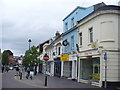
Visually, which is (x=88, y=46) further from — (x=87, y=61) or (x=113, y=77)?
(x=113, y=77)

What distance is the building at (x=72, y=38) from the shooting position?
90.3ft

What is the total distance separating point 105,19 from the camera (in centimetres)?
1975

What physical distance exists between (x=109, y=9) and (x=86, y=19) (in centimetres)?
404

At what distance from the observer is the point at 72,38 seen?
29.5m

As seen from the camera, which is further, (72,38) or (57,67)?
(57,67)

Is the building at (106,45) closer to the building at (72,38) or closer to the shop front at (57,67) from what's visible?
the building at (72,38)

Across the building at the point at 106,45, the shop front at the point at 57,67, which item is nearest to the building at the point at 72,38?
the shop front at the point at 57,67

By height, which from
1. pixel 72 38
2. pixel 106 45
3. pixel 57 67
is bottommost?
pixel 57 67

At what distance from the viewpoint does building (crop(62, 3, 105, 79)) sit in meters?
27.5

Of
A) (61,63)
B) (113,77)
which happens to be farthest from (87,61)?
(61,63)

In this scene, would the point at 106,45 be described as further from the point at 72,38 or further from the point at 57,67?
the point at 57,67

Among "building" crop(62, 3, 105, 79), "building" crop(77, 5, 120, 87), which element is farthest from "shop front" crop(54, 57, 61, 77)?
"building" crop(77, 5, 120, 87)

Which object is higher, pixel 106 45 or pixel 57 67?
pixel 106 45

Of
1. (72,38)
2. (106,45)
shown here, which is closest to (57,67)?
(72,38)
